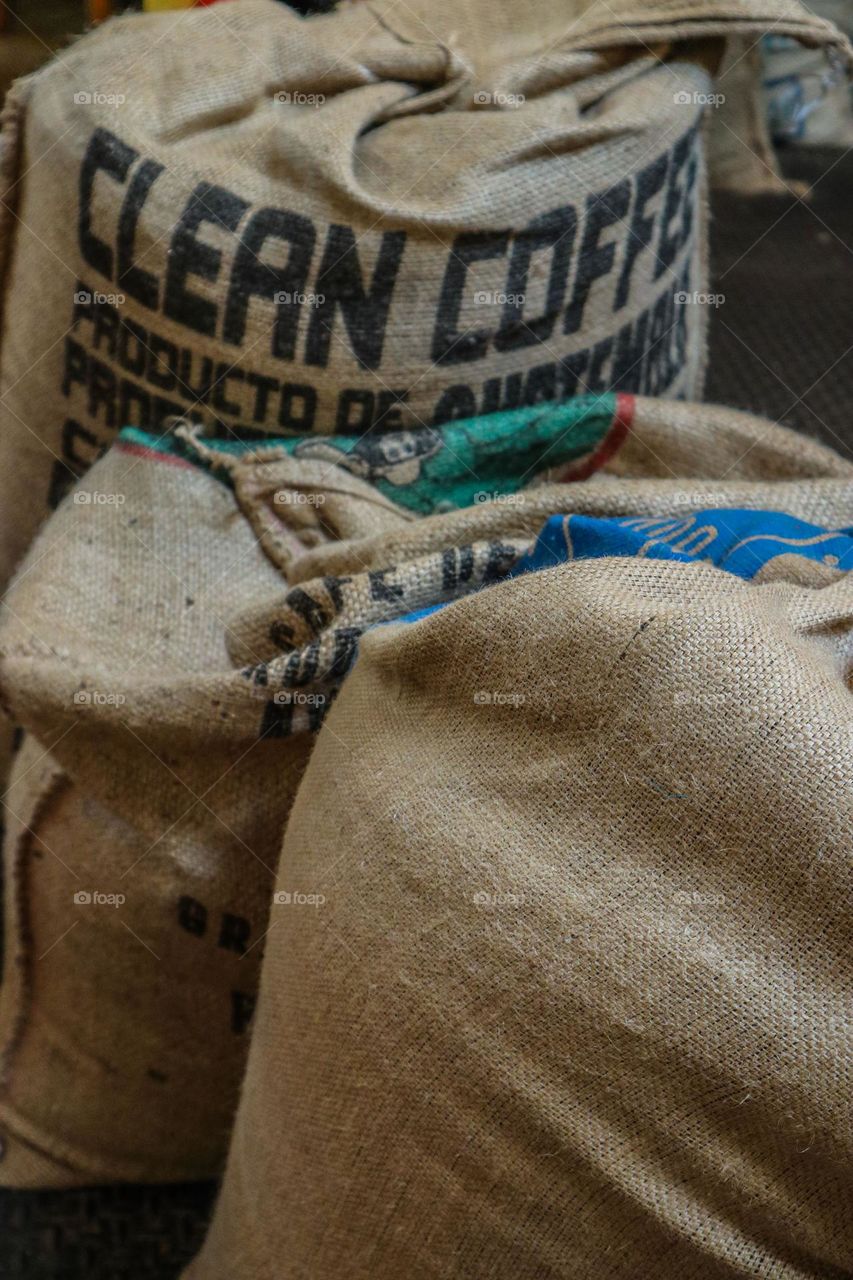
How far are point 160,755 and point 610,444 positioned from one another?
354 millimetres

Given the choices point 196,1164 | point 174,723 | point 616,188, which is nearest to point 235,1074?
point 196,1164

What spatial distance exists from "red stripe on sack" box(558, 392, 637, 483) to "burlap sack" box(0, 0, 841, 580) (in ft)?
0.21

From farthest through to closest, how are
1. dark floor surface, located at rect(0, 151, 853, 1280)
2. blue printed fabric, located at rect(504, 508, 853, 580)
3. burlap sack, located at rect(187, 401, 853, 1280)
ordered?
1. dark floor surface, located at rect(0, 151, 853, 1280)
2. blue printed fabric, located at rect(504, 508, 853, 580)
3. burlap sack, located at rect(187, 401, 853, 1280)

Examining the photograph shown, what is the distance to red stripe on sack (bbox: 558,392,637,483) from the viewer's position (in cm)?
82

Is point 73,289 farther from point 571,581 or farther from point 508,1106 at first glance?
point 508,1106

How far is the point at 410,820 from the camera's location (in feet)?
1.77

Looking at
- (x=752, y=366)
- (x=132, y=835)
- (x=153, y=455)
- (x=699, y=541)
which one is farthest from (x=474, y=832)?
(x=752, y=366)

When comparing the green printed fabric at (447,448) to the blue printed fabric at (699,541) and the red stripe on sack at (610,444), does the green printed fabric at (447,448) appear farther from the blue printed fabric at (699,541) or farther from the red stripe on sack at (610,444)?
the blue printed fabric at (699,541)

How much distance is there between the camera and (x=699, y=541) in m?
0.62

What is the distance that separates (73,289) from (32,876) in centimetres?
41

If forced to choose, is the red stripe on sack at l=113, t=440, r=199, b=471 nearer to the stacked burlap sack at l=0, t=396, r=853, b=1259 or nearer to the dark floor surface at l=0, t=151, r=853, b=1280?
the stacked burlap sack at l=0, t=396, r=853, b=1259

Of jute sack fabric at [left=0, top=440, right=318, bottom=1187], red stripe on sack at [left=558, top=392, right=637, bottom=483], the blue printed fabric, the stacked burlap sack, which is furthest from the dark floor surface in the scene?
the blue printed fabric

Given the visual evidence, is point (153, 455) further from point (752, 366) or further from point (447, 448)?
point (752, 366)

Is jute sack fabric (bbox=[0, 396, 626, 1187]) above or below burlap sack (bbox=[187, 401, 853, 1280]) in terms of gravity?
below
